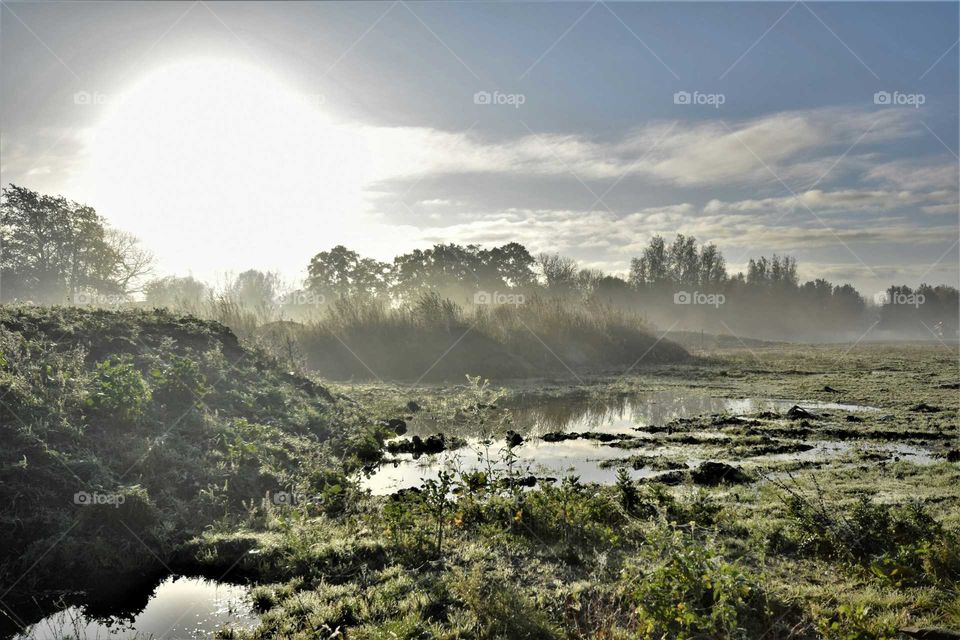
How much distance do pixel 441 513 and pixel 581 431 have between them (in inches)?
285

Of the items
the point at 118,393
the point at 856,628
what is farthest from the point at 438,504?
the point at 118,393

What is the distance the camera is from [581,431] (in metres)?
13.2

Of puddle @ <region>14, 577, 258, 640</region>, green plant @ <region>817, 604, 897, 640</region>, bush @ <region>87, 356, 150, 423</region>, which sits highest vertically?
bush @ <region>87, 356, 150, 423</region>

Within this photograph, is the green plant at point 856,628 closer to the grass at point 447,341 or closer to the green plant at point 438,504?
the green plant at point 438,504

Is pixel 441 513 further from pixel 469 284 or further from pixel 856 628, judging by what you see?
pixel 469 284

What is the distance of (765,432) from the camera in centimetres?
1211

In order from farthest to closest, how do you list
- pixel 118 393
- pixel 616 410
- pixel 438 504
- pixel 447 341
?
pixel 447 341 < pixel 616 410 < pixel 118 393 < pixel 438 504

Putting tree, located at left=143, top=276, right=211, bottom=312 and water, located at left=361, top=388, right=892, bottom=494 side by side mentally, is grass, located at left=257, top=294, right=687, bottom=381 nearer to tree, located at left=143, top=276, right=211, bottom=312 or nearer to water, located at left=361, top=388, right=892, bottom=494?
tree, located at left=143, top=276, right=211, bottom=312

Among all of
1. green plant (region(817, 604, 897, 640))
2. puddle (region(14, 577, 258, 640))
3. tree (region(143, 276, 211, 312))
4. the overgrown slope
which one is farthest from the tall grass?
green plant (region(817, 604, 897, 640))

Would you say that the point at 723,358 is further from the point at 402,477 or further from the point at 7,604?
the point at 7,604

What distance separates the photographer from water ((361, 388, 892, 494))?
31.3ft

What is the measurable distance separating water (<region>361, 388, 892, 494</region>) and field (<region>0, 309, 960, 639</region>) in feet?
0.40

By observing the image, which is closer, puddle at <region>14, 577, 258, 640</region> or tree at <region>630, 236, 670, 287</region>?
puddle at <region>14, 577, 258, 640</region>

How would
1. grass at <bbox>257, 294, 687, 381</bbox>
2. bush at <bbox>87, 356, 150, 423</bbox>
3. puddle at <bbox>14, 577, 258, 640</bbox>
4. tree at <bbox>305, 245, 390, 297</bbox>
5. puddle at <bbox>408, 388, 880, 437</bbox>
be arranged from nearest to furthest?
puddle at <bbox>14, 577, 258, 640</bbox>
bush at <bbox>87, 356, 150, 423</bbox>
puddle at <bbox>408, 388, 880, 437</bbox>
grass at <bbox>257, 294, 687, 381</bbox>
tree at <bbox>305, 245, 390, 297</bbox>
